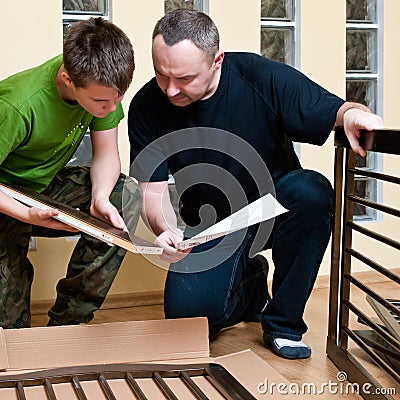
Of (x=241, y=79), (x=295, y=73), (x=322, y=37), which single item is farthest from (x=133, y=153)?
(x=322, y=37)

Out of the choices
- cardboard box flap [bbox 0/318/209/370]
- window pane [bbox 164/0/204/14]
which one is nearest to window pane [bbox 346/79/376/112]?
window pane [bbox 164/0/204/14]

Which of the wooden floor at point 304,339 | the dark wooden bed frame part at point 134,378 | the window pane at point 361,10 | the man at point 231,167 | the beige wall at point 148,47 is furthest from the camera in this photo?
the window pane at point 361,10

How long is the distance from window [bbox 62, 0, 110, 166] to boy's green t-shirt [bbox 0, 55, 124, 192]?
0.45 m

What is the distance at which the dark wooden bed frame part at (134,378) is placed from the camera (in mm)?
1476

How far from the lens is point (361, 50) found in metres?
2.76

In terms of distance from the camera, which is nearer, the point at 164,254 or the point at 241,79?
the point at 164,254

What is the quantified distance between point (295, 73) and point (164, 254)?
54 cm

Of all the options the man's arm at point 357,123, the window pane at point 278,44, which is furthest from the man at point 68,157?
the window pane at point 278,44

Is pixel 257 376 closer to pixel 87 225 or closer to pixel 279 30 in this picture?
pixel 87 225

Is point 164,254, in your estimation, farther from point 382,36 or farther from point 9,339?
point 382,36

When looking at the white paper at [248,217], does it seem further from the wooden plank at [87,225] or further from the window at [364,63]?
the window at [364,63]

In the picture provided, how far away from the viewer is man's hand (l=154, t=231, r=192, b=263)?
1.72m

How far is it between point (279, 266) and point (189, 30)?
615mm

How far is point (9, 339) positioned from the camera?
1638mm
